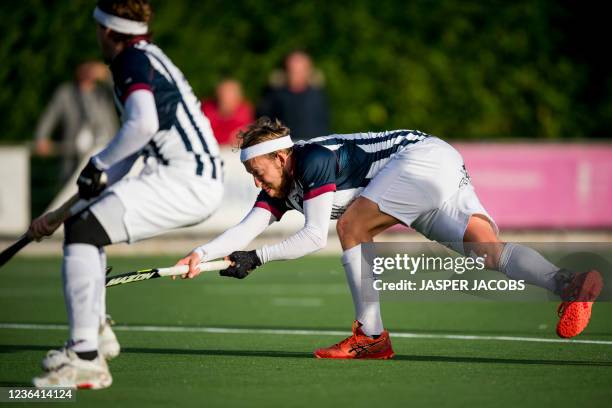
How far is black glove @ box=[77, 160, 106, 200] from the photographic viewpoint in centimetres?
635

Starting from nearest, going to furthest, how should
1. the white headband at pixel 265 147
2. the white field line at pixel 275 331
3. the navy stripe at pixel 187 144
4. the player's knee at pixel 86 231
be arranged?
the player's knee at pixel 86 231 → the navy stripe at pixel 187 144 → the white headband at pixel 265 147 → the white field line at pixel 275 331

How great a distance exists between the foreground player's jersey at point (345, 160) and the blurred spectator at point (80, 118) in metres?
9.14

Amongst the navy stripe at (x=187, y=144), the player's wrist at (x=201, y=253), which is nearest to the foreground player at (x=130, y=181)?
the navy stripe at (x=187, y=144)

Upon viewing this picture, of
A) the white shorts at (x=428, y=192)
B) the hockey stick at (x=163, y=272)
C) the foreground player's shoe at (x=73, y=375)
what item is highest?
the white shorts at (x=428, y=192)

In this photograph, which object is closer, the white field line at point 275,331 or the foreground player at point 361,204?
the foreground player at point 361,204

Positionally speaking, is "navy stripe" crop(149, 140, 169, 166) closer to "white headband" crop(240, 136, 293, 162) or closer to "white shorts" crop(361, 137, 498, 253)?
"white headband" crop(240, 136, 293, 162)

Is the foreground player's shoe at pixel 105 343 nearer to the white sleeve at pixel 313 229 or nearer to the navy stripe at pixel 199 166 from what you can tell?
the white sleeve at pixel 313 229

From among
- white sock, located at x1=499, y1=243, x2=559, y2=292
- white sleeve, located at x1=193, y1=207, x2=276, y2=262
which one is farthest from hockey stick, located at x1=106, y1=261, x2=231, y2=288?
white sock, located at x1=499, y1=243, x2=559, y2=292

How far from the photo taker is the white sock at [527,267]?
702 cm

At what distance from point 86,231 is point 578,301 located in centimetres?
253

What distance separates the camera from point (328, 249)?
16.4m

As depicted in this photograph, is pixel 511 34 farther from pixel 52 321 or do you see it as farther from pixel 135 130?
pixel 135 130

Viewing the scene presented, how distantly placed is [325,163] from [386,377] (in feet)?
3.98

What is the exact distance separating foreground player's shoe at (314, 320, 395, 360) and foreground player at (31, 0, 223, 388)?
1345mm
